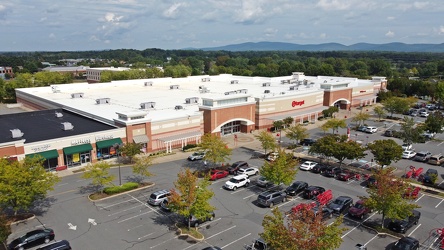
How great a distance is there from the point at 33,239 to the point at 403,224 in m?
29.4

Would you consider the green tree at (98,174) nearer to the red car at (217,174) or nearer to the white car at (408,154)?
the red car at (217,174)

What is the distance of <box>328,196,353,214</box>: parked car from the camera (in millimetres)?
31789

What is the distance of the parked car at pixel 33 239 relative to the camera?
2516 centimetres

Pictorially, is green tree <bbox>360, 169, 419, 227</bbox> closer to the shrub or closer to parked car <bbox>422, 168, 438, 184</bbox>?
parked car <bbox>422, 168, 438, 184</bbox>

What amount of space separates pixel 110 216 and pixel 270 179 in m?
16.0

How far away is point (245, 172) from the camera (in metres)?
41.3

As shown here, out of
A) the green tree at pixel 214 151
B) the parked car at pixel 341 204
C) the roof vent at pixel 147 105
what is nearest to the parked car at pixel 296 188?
the parked car at pixel 341 204

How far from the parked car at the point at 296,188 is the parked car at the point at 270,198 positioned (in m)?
1.94

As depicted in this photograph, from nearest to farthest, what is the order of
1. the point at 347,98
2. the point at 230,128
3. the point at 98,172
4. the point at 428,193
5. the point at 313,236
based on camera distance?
the point at 313,236 → the point at 98,172 → the point at 428,193 → the point at 230,128 → the point at 347,98

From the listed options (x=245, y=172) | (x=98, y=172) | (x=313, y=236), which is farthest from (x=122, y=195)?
(x=313, y=236)

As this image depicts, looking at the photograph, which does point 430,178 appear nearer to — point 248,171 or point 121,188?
point 248,171

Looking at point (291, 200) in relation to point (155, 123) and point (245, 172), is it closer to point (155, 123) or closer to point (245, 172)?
point (245, 172)

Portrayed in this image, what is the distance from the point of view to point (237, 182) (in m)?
37.7

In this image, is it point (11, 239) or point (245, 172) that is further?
point (245, 172)
